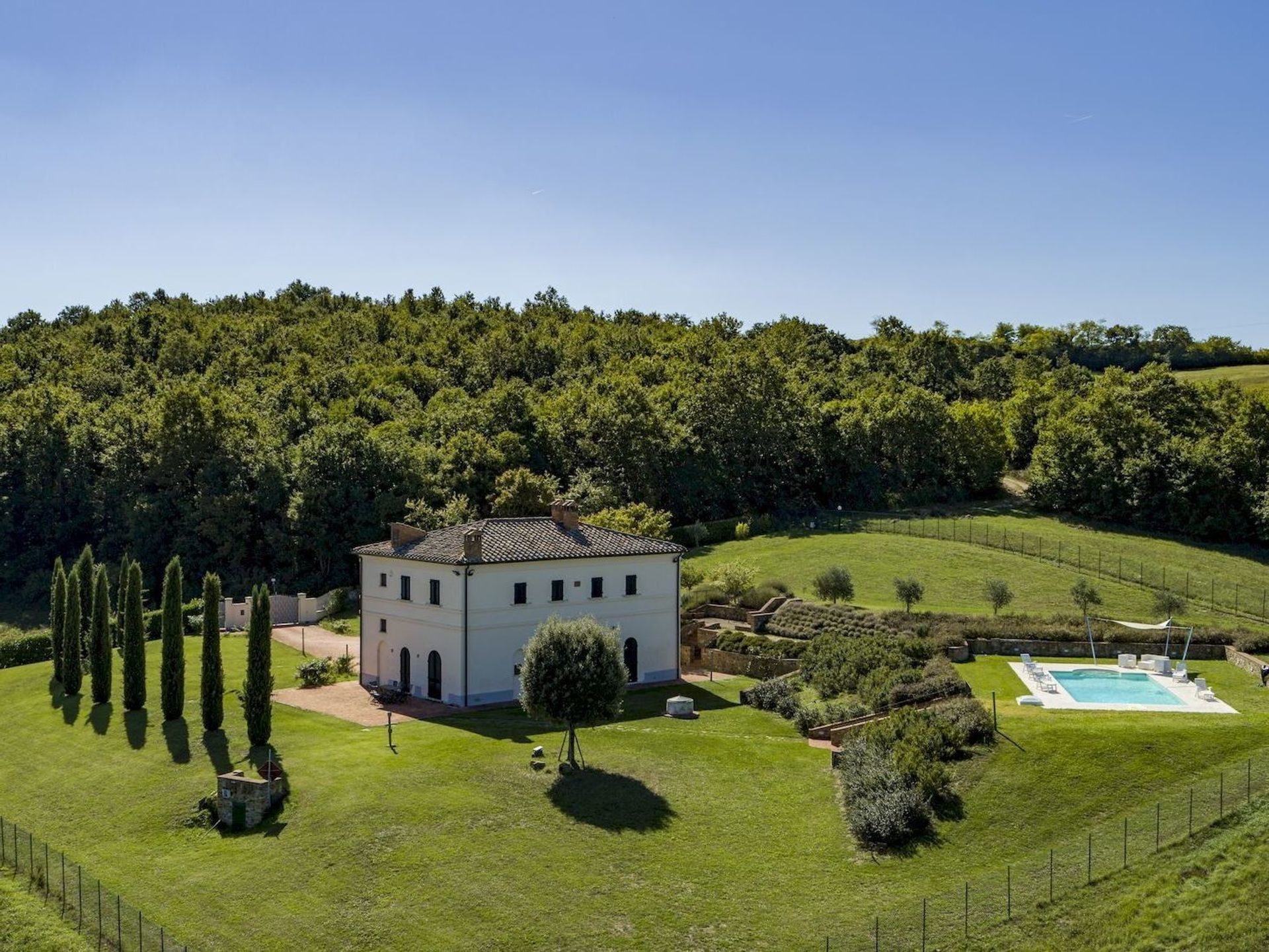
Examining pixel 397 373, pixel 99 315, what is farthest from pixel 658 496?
pixel 99 315

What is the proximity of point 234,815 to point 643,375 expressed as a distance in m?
80.7

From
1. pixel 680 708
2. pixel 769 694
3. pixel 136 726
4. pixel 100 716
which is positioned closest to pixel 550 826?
pixel 680 708

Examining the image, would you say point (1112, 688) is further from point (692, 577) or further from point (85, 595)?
point (85, 595)

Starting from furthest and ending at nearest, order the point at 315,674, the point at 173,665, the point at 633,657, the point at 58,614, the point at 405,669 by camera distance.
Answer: the point at 58,614
the point at 633,657
the point at 315,674
the point at 405,669
the point at 173,665

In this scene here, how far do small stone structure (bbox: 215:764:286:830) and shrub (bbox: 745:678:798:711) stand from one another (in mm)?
17371

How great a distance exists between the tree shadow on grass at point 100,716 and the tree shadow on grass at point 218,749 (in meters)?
4.62

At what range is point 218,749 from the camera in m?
35.2

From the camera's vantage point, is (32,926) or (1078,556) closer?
(32,926)

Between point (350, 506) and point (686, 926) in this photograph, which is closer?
point (686, 926)

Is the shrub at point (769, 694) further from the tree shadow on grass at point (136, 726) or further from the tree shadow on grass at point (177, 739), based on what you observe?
the tree shadow on grass at point (136, 726)

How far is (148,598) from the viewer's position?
72.2 metres

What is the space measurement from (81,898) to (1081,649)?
35.8 metres

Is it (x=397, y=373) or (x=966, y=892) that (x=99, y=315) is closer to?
(x=397, y=373)

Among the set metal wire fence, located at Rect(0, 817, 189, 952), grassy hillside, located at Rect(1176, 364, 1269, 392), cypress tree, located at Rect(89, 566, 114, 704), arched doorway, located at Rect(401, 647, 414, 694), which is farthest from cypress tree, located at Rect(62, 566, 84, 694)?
grassy hillside, located at Rect(1176, 364, 1269, 392)
